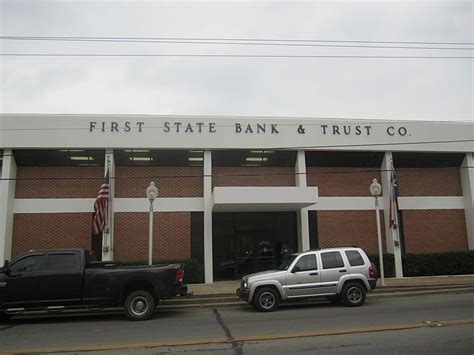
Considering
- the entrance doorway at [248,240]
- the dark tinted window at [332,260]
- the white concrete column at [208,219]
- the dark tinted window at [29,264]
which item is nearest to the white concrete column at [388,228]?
the entrance doorway at [248,240]

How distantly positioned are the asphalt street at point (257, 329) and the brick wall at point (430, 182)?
10490 mm

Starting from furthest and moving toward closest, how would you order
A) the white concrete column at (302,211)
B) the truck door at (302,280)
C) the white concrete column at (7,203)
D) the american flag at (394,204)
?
the white concrete column at (302,211) < the american flag at (394,204) < the white concrete column at (7,203) < the truck door at (302,280)

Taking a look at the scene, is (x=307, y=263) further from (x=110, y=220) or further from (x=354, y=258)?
(x=110, y=220)

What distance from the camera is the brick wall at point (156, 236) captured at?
22109 mm

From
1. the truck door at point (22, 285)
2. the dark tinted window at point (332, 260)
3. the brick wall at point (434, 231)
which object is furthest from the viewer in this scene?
the brick wall at point (434, 231)

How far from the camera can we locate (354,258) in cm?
1444

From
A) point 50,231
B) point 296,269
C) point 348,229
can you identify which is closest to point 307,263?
point 296,269

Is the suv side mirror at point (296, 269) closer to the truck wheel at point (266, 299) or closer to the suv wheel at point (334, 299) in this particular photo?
the truck wheel at point (266, 299)

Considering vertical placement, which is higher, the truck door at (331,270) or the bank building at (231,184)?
the bank building at (231,184)

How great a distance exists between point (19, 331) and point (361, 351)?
805cm

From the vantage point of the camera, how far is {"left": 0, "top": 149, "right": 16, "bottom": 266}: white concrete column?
2078 centimetres

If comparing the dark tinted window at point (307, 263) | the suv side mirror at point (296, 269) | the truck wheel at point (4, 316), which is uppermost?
the dark tinted window at point (307, 263)

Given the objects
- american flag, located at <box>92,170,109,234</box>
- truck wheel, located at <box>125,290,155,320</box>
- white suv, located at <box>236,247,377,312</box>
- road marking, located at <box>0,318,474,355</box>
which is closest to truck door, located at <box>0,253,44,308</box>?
truck wheel, located at <box>125,290,155,320</box>

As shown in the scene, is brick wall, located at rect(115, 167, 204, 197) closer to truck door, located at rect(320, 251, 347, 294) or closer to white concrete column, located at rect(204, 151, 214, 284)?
white concrete column, located at rect(204, 151, 214, 284)
